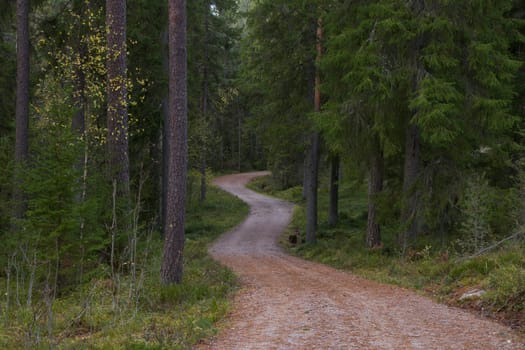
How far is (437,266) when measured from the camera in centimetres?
1121

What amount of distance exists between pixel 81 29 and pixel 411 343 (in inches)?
489

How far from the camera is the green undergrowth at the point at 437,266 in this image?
8258mm

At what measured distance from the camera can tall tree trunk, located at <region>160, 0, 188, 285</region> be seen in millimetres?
10023

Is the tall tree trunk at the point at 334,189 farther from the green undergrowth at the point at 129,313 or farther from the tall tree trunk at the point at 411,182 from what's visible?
the green undergrowth at the point at 129,313

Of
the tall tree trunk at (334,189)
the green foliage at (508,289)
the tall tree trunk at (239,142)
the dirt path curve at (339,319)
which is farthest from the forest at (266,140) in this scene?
the tall tree trunk at (239,142)

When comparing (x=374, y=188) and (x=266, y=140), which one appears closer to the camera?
(x=374, y=188)

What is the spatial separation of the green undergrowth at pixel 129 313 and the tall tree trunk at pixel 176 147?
49 centimetres

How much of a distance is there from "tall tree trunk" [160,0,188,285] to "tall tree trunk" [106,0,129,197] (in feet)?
5.45

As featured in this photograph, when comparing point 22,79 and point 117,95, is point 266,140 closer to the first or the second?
point 22,79

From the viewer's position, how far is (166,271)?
10.2 m

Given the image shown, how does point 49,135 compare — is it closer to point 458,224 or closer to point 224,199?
point 458,224

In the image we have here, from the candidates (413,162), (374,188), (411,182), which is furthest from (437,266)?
(374,188)

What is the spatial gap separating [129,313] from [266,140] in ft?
45.8

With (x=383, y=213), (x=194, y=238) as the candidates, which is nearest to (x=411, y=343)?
(x=383, y=213)
